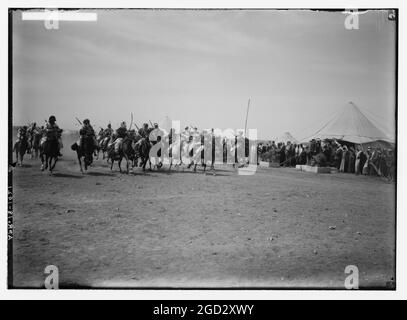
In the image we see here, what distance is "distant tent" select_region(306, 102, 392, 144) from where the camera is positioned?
4.87m

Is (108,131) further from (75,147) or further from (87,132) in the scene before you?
(75,147)

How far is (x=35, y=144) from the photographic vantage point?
4.64 m

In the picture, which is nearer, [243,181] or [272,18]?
[272,18]

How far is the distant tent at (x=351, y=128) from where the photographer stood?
192 inches

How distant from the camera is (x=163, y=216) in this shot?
463 centimetres

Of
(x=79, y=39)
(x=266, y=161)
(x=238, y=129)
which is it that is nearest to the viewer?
(x=79, y=39)

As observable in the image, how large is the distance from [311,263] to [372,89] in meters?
2.93

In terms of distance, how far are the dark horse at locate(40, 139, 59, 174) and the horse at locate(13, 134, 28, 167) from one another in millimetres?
262

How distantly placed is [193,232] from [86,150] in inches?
96.8

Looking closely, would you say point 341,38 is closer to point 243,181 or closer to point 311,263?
point 243,181

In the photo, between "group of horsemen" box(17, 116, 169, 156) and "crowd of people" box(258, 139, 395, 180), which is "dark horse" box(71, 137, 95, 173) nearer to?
"group of horsemen" box(17, 116, 169, 156)

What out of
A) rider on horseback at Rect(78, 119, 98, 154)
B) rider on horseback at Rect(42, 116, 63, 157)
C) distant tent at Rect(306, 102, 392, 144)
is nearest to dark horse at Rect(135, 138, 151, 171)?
rider on horseback at Rect(78, 119, 98, 154)

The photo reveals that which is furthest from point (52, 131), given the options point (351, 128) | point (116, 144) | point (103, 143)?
point (351, 128)

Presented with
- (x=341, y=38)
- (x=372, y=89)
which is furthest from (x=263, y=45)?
(x=372, y=89)
